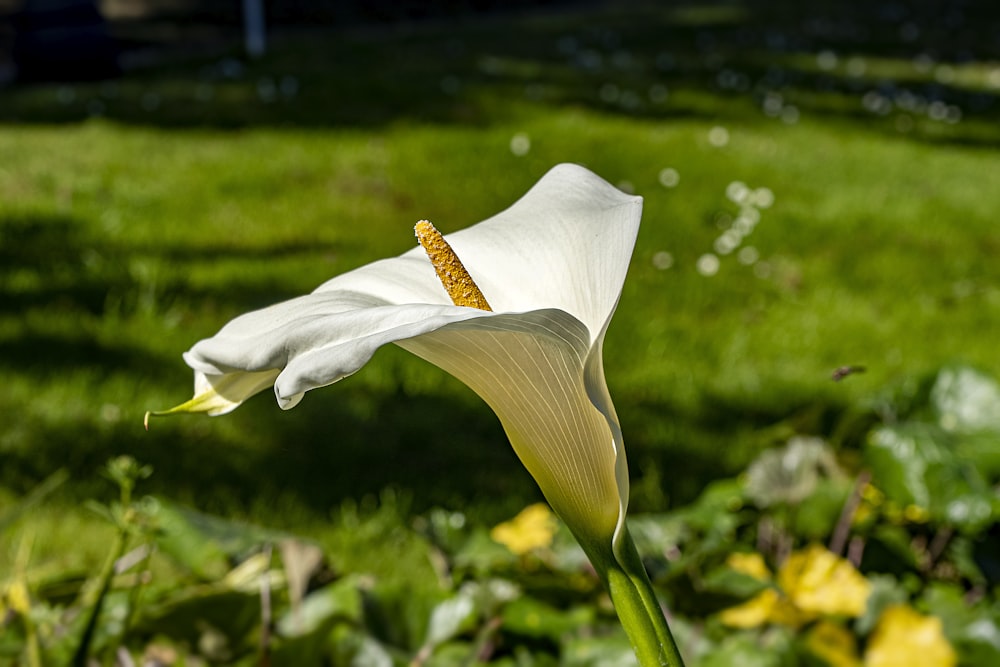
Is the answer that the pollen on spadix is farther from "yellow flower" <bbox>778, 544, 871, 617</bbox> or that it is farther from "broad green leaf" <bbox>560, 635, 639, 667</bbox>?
"yellow flower" <bbox>778, 544, 871, 617</bbox>

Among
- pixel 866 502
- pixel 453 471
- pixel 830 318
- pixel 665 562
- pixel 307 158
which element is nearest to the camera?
pixel 665 562

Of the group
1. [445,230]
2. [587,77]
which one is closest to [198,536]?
[445,230]

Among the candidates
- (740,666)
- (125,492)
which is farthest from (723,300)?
(125,492)

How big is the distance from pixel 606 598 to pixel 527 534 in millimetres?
137

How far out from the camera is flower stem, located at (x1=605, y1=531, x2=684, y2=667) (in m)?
0.57

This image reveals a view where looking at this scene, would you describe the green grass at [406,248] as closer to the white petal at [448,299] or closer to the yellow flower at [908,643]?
the yellow flower at [908,643]

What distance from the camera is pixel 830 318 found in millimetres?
2656

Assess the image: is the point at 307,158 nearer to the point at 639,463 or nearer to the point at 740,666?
the point at 639,463

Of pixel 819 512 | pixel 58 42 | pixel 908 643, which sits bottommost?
pixel 58 42

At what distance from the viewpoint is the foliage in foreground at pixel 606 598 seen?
105 centimetres

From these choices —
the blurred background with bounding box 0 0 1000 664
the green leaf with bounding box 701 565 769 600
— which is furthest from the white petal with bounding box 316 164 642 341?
the green leaf with bounding box 701 565 769 600

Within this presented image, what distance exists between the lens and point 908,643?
112 cm

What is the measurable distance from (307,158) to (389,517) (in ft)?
6.62

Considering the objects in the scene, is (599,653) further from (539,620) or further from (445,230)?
(445,230)
